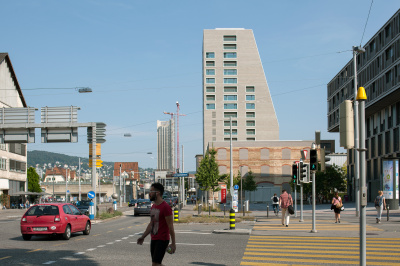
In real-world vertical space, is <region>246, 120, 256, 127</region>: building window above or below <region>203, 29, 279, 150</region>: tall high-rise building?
below

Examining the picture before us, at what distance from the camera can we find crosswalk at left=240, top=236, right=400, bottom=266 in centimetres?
1292

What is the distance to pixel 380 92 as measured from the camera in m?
61.8

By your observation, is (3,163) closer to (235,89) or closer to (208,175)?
(208,175)

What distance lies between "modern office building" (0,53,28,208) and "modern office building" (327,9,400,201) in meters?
47.8

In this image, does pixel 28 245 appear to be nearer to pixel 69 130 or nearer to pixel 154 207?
pixel 154 207

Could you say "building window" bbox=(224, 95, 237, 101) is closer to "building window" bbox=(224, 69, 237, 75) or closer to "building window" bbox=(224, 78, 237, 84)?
"building window" bbox=(224, 78, 237, 84)

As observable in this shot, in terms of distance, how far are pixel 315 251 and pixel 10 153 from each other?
6872 cm

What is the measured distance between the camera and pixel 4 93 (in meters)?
77.9

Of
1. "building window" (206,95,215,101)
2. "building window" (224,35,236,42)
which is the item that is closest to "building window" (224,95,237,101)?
"building window" (206,95,215,101)

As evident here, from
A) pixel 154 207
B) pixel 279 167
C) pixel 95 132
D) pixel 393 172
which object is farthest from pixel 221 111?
pixel 154 207

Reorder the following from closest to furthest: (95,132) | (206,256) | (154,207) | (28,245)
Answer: (154,207) < (206,256) < (28,245) < (95,132)

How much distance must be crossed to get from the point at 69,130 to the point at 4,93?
46031 mm

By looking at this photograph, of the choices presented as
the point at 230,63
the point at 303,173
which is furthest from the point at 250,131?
the point at 303,173

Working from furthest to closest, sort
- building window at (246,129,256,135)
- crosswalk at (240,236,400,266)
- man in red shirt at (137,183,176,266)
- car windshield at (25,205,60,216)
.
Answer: building window at (246,129,256,135) → car windshield at (25,205,60,216) → crosswalk at (240,236,400,266) → man in red shirt at (137,183,176,266)
